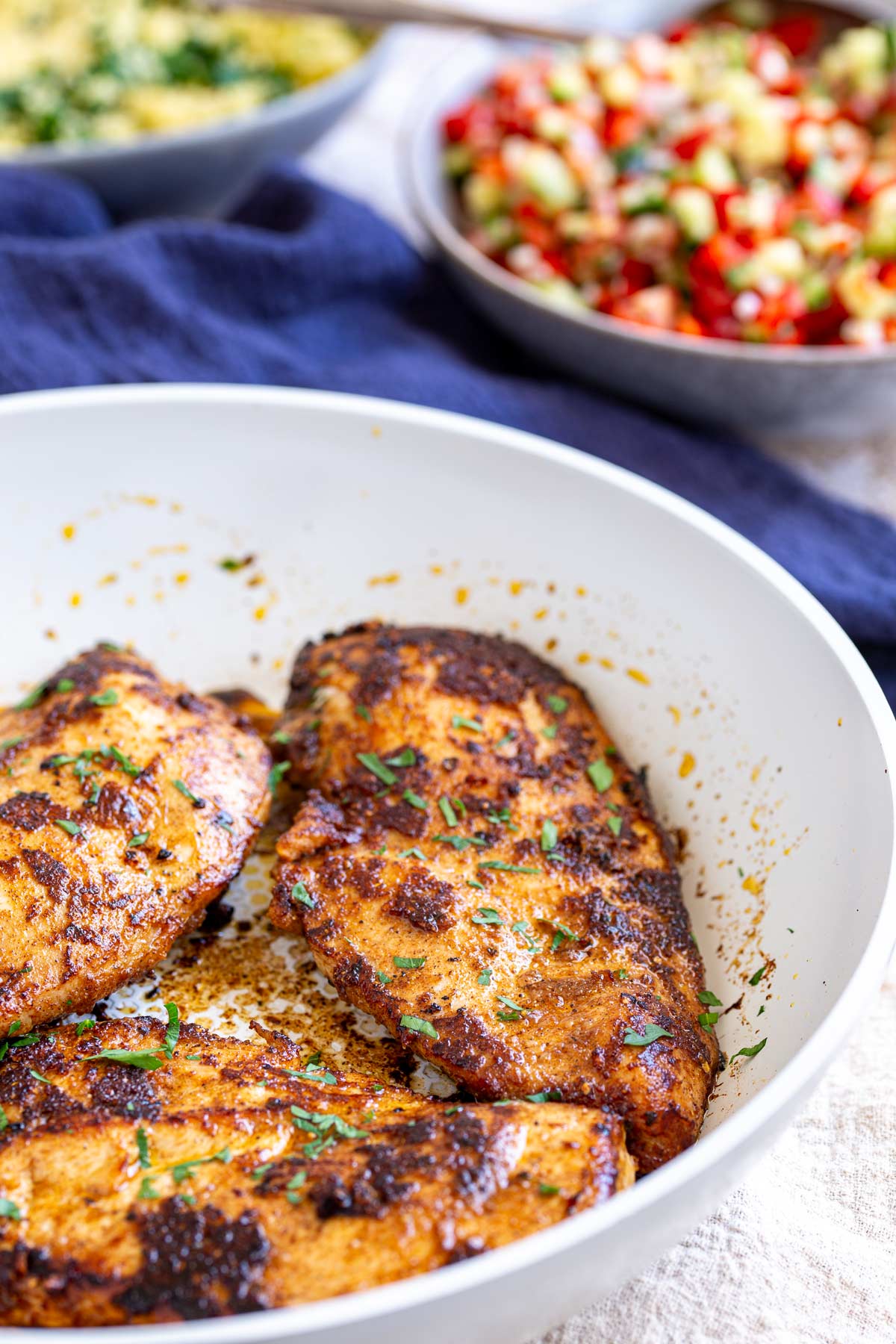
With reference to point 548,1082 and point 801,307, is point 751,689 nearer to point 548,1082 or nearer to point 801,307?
point 548,1082

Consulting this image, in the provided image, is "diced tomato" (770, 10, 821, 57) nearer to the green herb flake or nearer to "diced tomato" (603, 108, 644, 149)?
"diced tomato" (603, 108, 644, 149)

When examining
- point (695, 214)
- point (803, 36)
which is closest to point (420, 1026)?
point (695, 214)

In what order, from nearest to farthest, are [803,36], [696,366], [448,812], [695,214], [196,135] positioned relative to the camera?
[448,812], [696,366], [695,214], [196,135], [803,36]

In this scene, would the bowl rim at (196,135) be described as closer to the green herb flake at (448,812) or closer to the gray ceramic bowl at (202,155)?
the gray ceramic bowl at (202,155)

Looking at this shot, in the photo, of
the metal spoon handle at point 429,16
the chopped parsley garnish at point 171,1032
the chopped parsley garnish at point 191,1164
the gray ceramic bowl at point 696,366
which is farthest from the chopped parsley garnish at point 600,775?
the metal spoon handle at point 429,16

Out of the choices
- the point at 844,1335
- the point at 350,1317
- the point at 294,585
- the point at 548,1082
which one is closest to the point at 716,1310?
the point at 844,1335

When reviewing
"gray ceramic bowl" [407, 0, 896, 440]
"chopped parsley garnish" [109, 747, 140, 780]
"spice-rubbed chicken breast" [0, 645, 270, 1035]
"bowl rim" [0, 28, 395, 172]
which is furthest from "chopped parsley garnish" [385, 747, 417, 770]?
"bowl rim" [0, 28, 395, 172]

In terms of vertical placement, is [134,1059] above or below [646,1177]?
below

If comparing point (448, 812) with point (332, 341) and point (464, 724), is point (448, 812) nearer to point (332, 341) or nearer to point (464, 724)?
point (464, 724)
